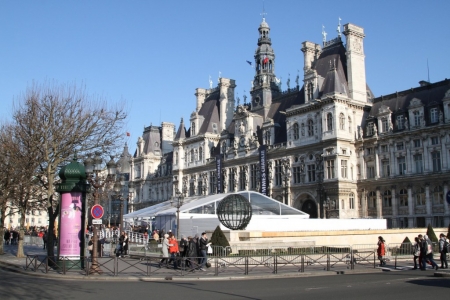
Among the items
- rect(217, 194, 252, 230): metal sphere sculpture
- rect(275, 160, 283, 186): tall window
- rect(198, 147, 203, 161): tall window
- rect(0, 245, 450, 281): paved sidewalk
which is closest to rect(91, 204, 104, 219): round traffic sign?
rect(0, 245, 450, 281): paved sidewalk

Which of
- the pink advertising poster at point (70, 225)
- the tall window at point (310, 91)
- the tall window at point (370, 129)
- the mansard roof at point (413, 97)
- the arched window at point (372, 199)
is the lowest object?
the pink advertising poster at point (70, 225)

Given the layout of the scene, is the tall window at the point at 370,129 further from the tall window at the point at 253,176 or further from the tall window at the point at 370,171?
the tall window at the point at 253,176

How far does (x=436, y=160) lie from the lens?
49406mm

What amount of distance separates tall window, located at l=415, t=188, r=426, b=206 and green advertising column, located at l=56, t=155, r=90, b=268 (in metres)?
36.2

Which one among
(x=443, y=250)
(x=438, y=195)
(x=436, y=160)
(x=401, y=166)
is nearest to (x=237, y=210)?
(x=443, y=250)

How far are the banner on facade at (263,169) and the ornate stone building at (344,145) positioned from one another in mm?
613

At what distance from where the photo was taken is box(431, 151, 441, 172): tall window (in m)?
49.1

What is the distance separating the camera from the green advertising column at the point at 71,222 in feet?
80.4

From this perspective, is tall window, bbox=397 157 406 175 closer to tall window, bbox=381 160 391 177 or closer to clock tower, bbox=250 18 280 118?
tall window, bbox=381 160 391 177

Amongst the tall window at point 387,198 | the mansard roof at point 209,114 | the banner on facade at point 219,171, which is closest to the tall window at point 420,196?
the tall window at point 387,198

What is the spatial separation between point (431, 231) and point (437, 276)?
17.0 m

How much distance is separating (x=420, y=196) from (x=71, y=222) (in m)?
37.0

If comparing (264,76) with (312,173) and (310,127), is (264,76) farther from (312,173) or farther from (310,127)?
(312,173)

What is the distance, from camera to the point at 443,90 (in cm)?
5059
